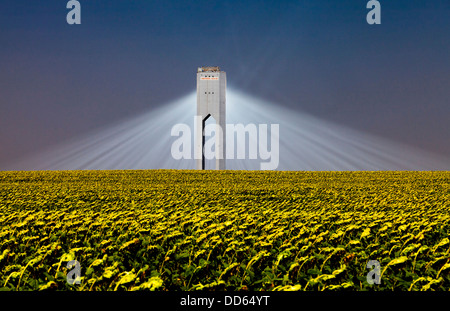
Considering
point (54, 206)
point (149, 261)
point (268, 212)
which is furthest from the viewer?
point (54, 206)

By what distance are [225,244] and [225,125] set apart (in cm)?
5548

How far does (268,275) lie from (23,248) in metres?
4.49

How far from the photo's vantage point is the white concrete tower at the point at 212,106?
5994cm

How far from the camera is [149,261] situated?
5586 millimetres

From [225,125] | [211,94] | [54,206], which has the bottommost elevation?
[54,206]

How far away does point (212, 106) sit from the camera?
60.1 metres

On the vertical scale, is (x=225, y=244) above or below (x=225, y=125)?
below

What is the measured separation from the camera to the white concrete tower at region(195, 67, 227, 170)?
59.9 m

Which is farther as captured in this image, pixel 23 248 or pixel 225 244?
pixel 23 248
